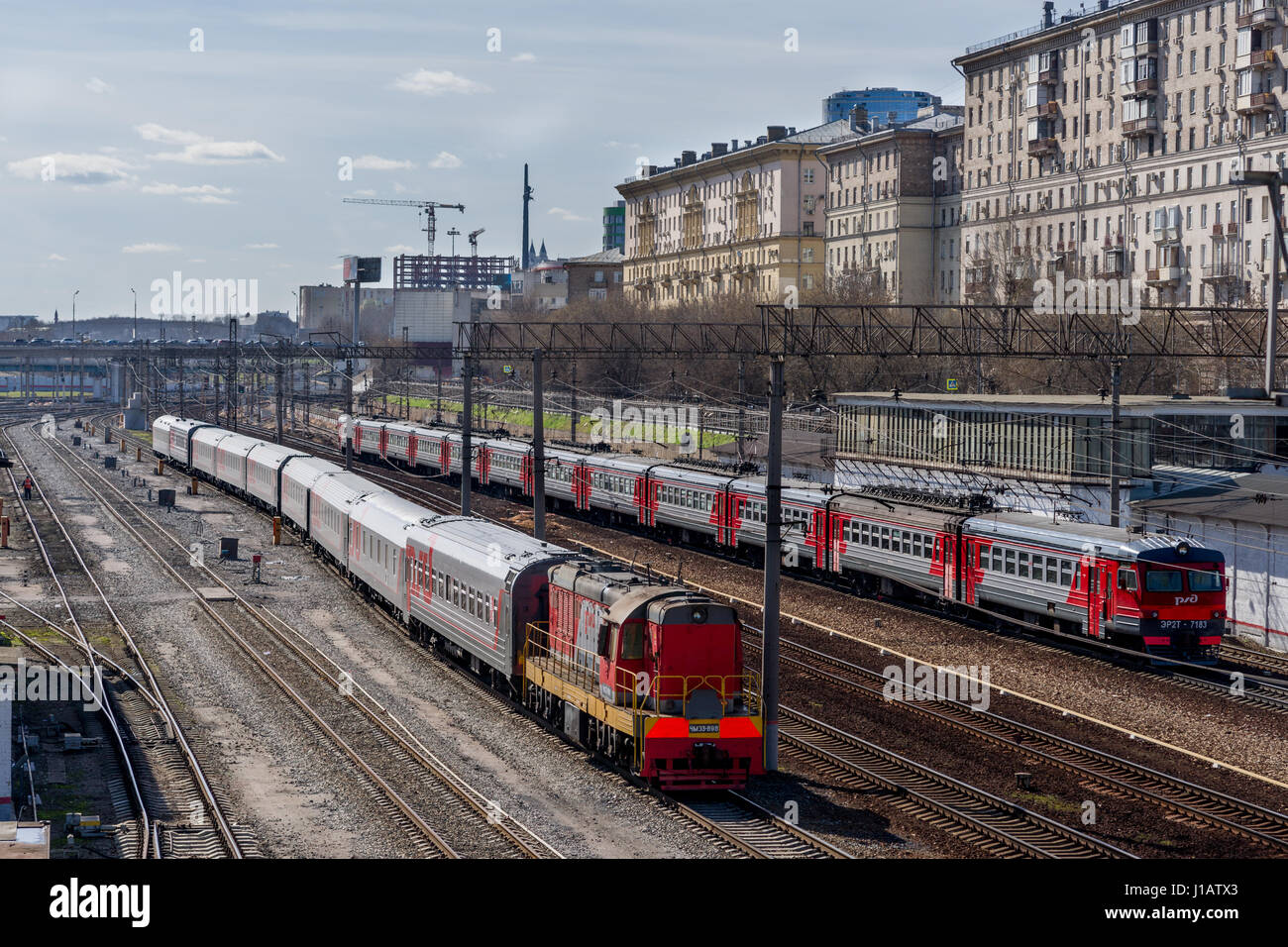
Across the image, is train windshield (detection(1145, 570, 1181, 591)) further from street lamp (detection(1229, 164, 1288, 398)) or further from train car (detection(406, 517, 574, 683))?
street lamp (detection(1229, 164, 1288, 398))

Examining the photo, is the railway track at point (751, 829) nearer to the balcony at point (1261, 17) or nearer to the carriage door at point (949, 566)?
the carriage door at point (949, 566)

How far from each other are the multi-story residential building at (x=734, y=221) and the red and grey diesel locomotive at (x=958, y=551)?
65250mm

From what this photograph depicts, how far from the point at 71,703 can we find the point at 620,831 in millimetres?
13004

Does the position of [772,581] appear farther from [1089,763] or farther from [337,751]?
[337,751]

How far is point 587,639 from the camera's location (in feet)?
72.5

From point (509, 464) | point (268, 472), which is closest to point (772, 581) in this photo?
point (268, 472)

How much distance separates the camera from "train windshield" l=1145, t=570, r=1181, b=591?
30062mm

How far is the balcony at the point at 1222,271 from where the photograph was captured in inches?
3248

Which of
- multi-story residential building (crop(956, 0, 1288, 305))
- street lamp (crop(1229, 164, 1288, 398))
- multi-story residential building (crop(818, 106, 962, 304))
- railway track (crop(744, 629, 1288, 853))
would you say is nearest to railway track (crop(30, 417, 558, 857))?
railway track (crop(744, 629, 1288, 853))

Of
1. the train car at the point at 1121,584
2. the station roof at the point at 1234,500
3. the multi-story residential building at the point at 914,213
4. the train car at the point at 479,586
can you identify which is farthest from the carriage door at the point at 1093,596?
the multi-story residential building at the point at 914,213

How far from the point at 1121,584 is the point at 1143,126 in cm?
6828
